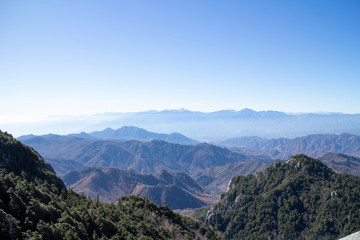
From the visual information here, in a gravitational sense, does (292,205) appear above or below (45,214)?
below

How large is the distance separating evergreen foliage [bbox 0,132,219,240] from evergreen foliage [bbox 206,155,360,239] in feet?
99.8

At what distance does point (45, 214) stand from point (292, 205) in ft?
217

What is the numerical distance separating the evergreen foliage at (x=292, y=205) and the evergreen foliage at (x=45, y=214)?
30.4 meters

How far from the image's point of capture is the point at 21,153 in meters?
40.7

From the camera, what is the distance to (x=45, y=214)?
25.2 meters

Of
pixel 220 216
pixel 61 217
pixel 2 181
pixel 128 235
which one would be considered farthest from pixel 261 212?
pixel 2 181

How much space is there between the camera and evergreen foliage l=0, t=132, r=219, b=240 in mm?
21266

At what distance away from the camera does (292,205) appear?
230ft

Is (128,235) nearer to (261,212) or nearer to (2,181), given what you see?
(2,181)

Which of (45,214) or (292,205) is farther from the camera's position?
(292,205)

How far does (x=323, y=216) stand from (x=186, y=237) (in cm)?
4020

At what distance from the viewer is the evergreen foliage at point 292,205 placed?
60.8 m

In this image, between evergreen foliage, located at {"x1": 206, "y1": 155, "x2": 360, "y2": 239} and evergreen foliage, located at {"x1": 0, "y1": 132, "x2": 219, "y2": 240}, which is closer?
evergreen foliage, located at {"x1": 0, "y1": 132, "x2": 219, "y2": 240}

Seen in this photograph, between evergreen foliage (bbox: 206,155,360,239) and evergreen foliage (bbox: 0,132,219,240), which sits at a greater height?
evergreen foliage (bbox: 0,132,219,240)
